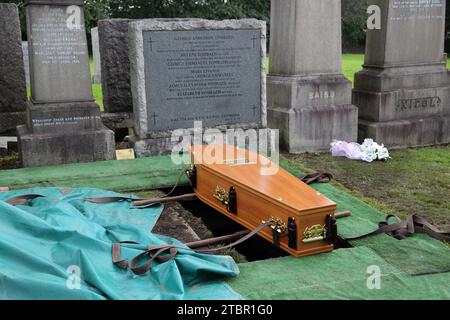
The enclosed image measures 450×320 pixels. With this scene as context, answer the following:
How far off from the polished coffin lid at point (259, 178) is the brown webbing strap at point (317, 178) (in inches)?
26.1

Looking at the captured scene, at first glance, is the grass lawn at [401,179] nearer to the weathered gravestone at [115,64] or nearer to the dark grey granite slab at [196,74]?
the dark grey granite slab at [196,74]

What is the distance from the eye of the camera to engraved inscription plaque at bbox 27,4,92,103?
5781 millimetres

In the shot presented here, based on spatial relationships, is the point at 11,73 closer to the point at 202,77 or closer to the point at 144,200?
the point at 202,77

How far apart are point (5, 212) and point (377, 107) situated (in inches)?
202

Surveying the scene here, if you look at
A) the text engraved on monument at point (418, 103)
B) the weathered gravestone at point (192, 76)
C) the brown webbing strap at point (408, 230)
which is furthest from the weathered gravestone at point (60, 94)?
the text engraved on monument at point (418, 103)

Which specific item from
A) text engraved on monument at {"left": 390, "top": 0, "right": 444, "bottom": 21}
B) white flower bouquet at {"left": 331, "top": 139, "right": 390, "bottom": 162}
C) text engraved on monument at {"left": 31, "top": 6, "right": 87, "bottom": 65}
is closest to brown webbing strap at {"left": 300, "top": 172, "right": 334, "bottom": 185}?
white flower bouquet at {"left": 331, "top": 139, "right": 390, "bottom": 162}

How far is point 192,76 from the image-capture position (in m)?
6.21

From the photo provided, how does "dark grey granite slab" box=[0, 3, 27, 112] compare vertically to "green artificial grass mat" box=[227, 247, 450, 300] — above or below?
above

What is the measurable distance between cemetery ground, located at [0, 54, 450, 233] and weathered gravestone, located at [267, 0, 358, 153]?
34 centimetres

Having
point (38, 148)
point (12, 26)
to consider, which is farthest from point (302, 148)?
point (12, 26)

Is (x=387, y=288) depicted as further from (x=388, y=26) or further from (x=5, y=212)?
(x=388, y=26)

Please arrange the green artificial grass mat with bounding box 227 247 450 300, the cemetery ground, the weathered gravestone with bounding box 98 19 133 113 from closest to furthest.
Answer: the green artificial grass mat with bounding box 227 247 450 300 < the cemetery ground < the weathered gravestone with bounding box 98 19 133 113

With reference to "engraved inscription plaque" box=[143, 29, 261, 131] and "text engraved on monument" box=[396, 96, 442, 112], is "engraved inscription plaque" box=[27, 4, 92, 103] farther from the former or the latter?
"text engraved on monument" box=[396, 96, 442, 112]

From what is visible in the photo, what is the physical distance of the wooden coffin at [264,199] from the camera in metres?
3.39
